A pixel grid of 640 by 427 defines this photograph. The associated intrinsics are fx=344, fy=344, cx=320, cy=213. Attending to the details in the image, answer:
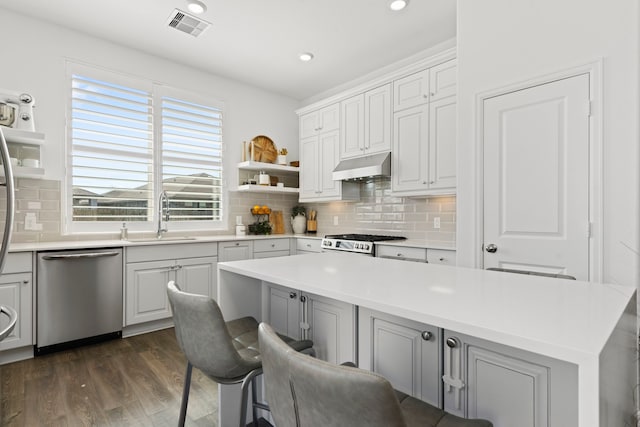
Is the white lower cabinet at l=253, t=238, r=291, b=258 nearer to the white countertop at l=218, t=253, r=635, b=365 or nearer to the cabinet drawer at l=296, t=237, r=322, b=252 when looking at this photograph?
the cabinet drawer at l=296, t=237, r=322, b=252

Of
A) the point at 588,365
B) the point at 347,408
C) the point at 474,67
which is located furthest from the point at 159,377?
the point at 474,67

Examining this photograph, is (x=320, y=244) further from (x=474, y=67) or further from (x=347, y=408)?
(x=347, y=408)

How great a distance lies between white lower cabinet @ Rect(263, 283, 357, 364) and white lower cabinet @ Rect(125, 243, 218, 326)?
1995 millimetres

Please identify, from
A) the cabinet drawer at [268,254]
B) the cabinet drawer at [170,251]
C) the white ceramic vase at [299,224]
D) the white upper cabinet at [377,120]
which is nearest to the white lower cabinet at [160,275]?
the cabinet drawer at [170,251]

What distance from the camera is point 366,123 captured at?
3977 mm

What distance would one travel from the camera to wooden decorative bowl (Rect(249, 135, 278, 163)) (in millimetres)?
4758

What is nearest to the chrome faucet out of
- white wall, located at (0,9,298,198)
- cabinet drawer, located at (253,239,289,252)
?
white wall, located at (0,9,298,198)

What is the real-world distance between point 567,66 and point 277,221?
372cm

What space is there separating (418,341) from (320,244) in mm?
3027

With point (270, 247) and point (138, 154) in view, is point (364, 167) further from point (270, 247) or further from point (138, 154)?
point (138, 154)

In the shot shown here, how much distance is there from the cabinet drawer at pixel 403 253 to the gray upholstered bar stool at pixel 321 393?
2.54m

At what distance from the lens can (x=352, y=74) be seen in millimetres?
4453

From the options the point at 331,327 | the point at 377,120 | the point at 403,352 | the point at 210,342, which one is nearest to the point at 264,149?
the point at 377,120

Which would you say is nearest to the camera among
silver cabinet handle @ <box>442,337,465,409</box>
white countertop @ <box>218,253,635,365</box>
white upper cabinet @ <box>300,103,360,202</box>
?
white countertop @ <box>218,253,635,365</box>
